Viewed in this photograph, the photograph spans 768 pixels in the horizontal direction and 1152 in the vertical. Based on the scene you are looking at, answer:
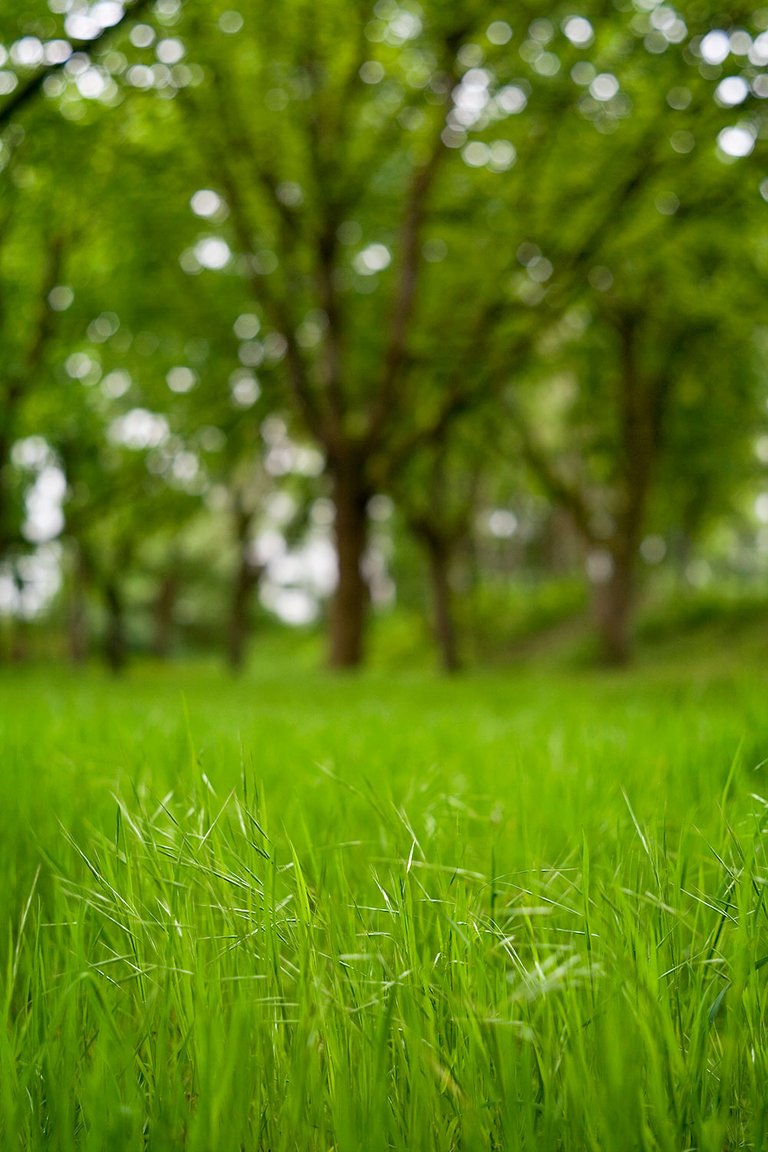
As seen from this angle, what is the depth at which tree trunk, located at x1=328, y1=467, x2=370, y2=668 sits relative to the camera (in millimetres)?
13047

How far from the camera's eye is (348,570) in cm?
1341

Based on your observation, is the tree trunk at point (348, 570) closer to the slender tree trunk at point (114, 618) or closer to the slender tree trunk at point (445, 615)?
the slender tree trunk at point (445, 615)

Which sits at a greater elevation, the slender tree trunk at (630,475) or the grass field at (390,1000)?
the slender tree trunk at (630,475)

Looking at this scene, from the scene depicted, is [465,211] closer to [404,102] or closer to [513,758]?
[404,102]

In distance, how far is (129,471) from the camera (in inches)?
749

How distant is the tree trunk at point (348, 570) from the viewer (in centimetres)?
1305

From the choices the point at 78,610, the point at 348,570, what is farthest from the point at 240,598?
the point at 348,570

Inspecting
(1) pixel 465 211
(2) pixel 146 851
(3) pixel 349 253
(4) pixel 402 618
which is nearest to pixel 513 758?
(2) pixel 146 851

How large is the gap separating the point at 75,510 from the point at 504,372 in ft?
33.7

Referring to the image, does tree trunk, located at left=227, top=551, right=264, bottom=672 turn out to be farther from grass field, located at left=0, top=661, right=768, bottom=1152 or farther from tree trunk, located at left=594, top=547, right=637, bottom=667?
grass field, located at left=0, top=661, right=768, bottom=1152

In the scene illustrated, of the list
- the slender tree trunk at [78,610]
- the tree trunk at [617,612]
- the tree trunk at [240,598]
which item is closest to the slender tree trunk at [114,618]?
the slender tree trunk at [78,610]

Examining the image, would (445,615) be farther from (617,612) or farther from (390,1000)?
(390,1000)

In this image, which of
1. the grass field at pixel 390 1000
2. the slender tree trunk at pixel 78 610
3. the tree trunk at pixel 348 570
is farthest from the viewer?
the slender tree trunk at pixel 78 610

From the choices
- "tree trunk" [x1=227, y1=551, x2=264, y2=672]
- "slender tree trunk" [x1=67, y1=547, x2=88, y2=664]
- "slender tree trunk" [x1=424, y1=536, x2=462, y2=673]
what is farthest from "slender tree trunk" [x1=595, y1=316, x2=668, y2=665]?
"slender tree trunk" [x1=67, y1=547, x2=88, y2=664]
